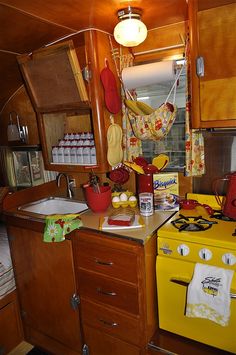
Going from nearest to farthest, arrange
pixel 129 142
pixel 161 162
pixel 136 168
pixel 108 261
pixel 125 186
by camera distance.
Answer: pixel 108 261 < pixel 136 168 < pixel 161 162 < pixel 129 142 < pixel 125 186

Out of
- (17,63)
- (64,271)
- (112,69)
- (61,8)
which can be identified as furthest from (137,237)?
(17,63)

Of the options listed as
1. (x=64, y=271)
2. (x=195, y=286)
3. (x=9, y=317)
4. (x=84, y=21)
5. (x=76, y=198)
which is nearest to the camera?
(x=195, y=286)

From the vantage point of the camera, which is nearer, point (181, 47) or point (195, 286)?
point (195, 286)

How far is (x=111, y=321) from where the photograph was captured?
146cm

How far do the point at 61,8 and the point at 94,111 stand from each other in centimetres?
56

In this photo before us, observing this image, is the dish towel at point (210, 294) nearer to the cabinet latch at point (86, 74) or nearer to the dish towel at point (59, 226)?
the dish towel at point (59, 226)

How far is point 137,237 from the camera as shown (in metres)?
1.27

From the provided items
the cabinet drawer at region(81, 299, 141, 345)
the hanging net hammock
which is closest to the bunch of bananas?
the hanging net hammock

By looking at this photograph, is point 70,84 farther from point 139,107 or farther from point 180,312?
point 180,312

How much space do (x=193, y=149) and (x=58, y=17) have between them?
41.5 inches

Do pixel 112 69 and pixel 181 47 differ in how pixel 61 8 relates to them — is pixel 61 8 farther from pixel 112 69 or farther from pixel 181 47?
pixel 181 47

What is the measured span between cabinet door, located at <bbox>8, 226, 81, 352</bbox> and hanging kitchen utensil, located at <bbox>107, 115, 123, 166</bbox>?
609 mm

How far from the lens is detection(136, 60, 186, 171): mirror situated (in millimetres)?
1688

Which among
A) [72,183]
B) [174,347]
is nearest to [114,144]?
[72,183]
